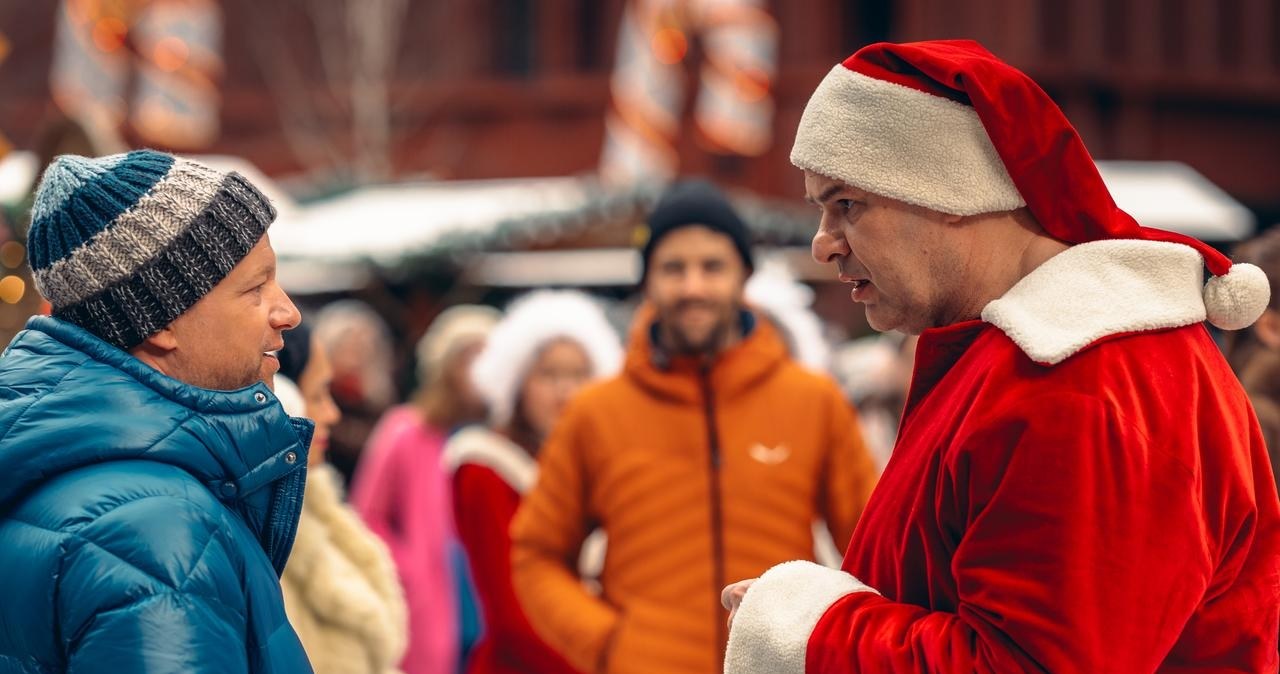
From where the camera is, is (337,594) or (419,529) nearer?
(337,594)

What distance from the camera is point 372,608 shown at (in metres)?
3.74

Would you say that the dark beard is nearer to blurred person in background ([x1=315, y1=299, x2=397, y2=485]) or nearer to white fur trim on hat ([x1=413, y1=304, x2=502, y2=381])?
white fur trim on hat ([x1=413, y1=304, x2=502, y2=381])

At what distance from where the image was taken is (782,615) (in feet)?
7.97

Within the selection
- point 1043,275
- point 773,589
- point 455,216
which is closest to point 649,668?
point 773,589

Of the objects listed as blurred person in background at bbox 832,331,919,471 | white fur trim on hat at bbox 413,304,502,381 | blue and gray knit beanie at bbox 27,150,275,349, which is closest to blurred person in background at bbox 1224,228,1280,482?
blurred person in background at bbox 832,331,919,471

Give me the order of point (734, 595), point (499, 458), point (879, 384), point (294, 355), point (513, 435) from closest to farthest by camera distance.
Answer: point (734, 595) < point (294, 355) < point (499, 458) < point (513, 435) < point (879, 384)

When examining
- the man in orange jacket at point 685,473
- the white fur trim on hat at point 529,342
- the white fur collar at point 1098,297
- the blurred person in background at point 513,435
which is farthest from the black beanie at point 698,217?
the white fur collar at point 1098,297

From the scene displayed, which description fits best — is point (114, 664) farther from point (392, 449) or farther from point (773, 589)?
point (392, 449)

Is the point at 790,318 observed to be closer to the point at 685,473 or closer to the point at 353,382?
the point at 685,473

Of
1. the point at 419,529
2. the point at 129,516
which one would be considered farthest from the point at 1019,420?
the point at 419,529

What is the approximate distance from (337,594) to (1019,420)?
2.01 meters

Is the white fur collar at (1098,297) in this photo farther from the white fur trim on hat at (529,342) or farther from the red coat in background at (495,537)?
the white fur trim on hat at (529,342)

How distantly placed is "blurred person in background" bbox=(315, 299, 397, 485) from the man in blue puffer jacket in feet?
19.5

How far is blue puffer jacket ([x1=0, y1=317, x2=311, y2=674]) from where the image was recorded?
2.18 metres
